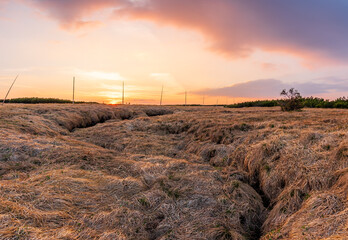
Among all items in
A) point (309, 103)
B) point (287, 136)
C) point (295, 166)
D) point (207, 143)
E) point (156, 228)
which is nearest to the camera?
point (156, 228)

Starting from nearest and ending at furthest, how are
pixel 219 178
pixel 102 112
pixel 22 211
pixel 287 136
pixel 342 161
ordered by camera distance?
pixel 22 211
pixel 342 161
pixel 219 178
pixel 287 136
pixel 102 112

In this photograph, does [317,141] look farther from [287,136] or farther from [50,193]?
[50,193]

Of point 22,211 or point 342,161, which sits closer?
point 22,211

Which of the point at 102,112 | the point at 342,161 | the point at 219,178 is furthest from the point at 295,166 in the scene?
the point at 102,112

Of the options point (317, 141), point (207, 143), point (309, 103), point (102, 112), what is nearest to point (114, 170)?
point (207, 143)

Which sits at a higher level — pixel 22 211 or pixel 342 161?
pixel 342 161

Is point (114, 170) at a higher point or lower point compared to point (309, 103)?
lower

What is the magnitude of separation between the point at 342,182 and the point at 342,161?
983 mm

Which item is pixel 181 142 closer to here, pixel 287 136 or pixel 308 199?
pixel 287 136

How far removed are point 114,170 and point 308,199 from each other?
5.69m

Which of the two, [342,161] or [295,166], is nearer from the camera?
[342,161]

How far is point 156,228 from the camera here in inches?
188

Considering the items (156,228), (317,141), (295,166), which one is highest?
(317,141)

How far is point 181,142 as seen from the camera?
12352 millimetres
